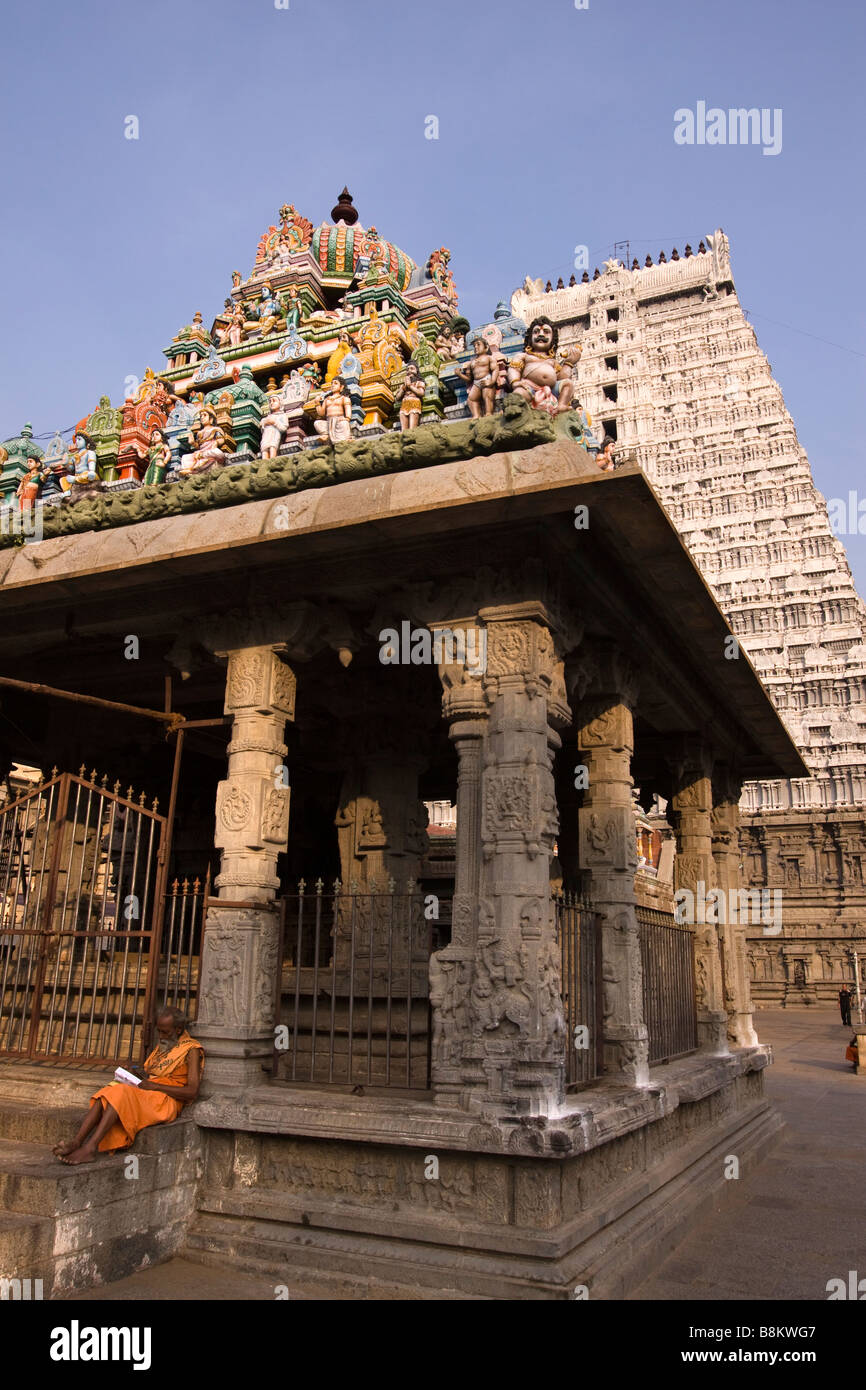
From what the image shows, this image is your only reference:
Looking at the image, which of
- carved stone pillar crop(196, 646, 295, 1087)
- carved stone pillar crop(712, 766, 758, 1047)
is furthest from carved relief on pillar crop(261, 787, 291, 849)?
carved stone pillar crop(712, 766, 758, 1047)

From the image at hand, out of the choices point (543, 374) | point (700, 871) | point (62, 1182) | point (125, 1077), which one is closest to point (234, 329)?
point (543, 374)

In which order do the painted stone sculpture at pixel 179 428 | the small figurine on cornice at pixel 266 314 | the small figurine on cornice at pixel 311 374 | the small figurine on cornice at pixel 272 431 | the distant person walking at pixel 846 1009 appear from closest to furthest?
the small figurine on cornice at pixel 272 431
the small figurine on cornice at pixel 311 374
the painted stone sculpture at pixel 179 428
the small figurine on cornice at pixel 266 314
the distant person walking at pixel 846 1009

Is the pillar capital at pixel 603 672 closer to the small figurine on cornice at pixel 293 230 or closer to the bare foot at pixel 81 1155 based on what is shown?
the bare foot at pixel 81 1155

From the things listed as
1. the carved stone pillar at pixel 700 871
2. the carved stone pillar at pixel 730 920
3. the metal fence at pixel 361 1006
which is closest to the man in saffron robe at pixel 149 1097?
the metal fence at pixel 361 1006

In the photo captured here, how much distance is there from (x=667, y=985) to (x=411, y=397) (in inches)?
230

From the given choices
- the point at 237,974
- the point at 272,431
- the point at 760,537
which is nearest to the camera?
the point at 237,974

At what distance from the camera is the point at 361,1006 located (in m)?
8.12

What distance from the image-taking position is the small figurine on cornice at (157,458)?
9203 mm

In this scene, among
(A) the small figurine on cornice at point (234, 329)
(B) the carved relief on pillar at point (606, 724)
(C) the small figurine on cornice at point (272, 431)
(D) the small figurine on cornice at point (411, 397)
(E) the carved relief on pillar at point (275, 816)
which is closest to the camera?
(E) the carved relief on pillar at point (275, 816)

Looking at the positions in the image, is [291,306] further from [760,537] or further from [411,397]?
[760,537]

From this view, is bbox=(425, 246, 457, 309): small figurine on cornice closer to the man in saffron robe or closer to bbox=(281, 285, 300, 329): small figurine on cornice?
bbox=(281, 285, 300, 329): small figurine on cornice

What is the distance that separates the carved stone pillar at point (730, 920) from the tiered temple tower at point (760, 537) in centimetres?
2331
